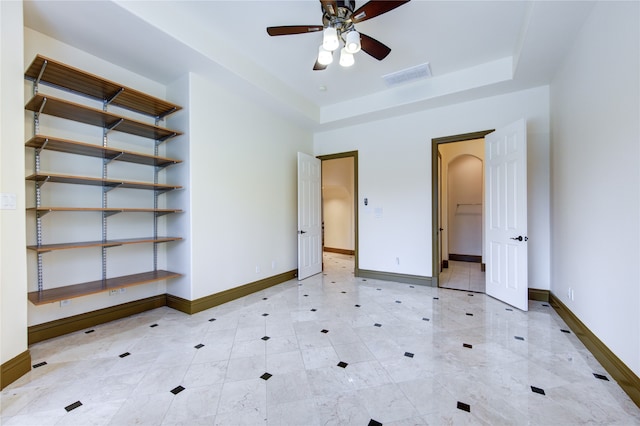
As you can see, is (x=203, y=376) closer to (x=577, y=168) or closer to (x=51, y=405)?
(x=51, y=405)

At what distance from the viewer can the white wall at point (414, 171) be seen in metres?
3.71

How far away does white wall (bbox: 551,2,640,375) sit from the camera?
1834 millimetres

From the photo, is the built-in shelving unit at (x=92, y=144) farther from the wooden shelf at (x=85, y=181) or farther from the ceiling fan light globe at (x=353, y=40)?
the ceiling fan light globe at (x=353, y=40)

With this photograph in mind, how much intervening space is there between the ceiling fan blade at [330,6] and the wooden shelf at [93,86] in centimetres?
206

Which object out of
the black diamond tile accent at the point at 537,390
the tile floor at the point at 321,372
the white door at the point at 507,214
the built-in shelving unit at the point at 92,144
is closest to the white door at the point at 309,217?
the tile floor at the point at 321,372

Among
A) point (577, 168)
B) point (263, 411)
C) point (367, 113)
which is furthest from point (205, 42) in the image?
point (577, 168)

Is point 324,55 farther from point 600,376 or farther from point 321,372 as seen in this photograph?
point 600,376

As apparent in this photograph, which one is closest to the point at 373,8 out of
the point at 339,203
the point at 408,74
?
the point at 408,74

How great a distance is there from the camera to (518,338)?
2625mm

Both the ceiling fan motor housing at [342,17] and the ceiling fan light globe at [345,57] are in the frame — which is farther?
the ceiling fan light globe at [345,57]

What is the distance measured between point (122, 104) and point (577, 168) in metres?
4.95

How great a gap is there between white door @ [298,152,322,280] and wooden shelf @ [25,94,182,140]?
90.0 inches

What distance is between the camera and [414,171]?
181 inches

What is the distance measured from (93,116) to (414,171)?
4.34m
